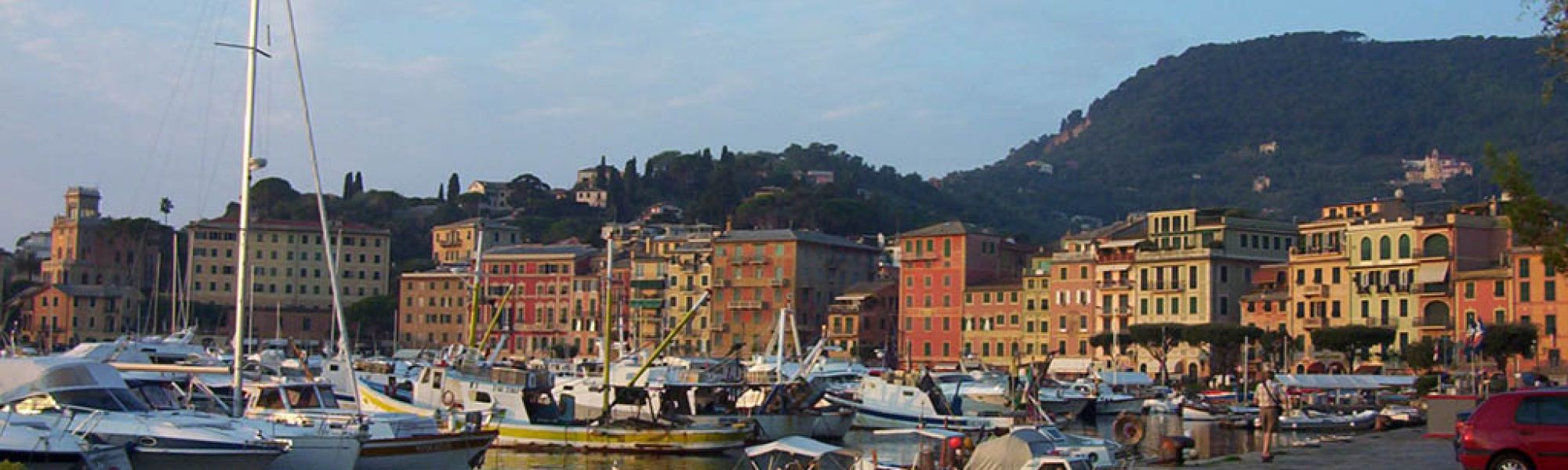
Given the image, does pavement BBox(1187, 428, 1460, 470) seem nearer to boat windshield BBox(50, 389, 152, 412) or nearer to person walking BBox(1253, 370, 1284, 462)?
person walking BBox(1253, 370, 1284, 462)

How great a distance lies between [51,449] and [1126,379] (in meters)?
73.3

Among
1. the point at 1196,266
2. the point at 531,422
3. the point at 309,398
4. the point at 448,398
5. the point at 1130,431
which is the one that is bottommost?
the point at 531,422

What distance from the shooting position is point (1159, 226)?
106 metres

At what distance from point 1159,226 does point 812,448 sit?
7660cm

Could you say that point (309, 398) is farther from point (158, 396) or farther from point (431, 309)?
point (431, 309)

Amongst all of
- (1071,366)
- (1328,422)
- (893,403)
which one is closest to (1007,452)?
(1328,422)

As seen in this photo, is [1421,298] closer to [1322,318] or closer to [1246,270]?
[1322,318]

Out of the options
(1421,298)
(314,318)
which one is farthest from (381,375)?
(314,318)

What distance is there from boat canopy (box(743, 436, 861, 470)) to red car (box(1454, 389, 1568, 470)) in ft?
38.7

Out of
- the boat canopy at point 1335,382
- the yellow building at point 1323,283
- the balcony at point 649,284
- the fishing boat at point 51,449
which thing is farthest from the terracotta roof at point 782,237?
the fishing boat at point 51,449

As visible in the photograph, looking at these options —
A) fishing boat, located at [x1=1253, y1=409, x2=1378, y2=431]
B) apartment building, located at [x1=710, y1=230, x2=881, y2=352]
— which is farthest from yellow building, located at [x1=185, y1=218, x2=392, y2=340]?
fishing boat, located at [x1=1253, y1=409, x2=1378, y2=431]

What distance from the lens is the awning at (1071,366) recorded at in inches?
4082

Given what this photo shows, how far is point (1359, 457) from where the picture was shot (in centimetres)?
3569

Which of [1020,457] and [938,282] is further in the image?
[938,282]
